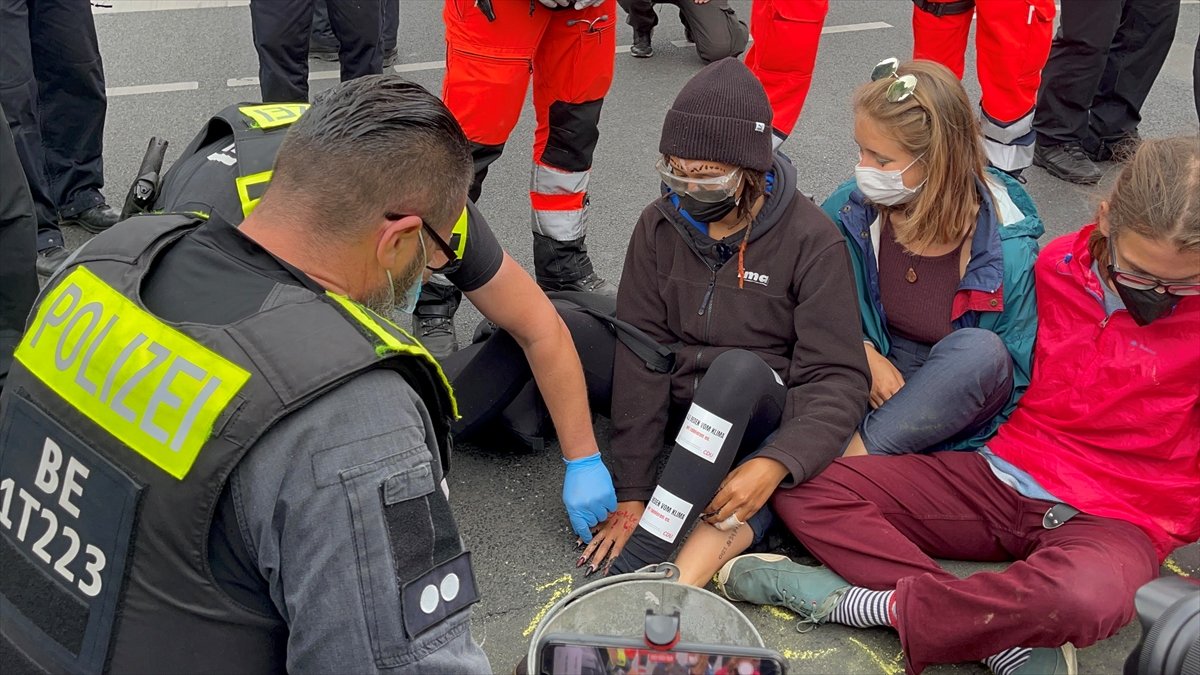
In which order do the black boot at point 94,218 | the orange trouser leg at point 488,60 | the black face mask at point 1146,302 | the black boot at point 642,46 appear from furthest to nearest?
the black boot at point 642,46, the black boot at point 94,218, the orange trouser leg at point 488,60, the black face mask at point 1146,302

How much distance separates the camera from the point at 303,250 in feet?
5.19

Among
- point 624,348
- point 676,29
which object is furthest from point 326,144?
point 676,29

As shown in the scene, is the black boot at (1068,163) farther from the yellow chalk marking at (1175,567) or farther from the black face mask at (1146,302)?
the black face mask at (1146,302)

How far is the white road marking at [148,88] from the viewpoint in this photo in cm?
536

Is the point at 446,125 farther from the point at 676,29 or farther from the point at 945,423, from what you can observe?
the point at 676,29

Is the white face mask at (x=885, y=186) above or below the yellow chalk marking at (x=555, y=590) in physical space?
above

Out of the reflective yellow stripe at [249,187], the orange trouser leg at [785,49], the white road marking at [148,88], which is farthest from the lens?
the white road marking at [148,88]

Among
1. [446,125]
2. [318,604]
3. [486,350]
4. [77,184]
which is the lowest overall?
[77,184]

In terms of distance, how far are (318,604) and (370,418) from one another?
242mm

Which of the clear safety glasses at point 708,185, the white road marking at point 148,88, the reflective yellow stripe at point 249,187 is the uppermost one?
the reflective yellow stripe at point 249,187

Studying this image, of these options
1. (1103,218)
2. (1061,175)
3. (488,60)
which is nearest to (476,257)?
(488,60)

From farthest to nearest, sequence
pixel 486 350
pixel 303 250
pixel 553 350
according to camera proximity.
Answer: pixel 486 350 → pixel 553 350 → pixel 303 250

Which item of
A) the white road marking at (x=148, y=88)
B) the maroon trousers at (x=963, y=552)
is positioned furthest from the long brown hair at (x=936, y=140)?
the white road marking at (x=148, y=88)

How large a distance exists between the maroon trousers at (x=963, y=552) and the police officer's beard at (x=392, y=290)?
1202 millimetres
